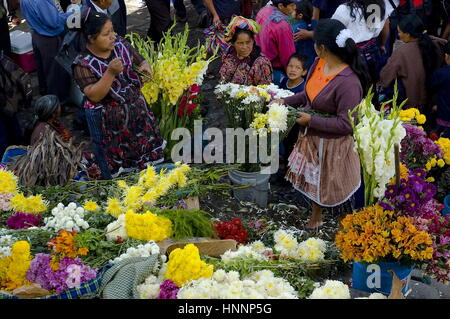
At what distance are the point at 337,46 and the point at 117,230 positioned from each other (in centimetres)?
190

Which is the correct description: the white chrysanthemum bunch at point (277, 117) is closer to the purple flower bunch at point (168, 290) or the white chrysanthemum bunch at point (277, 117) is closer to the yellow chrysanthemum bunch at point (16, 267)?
the purple flower bunch at point (168, 290)

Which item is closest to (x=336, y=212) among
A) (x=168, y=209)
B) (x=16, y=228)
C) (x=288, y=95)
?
(x=288, y=95)

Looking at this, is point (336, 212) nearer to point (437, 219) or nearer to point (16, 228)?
point (437, 219)

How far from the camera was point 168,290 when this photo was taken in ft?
9.78

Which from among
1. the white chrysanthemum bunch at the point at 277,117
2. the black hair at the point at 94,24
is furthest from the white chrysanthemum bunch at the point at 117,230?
Answer: the black hair at the point at 94,24

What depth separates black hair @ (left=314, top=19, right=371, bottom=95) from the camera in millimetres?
4241

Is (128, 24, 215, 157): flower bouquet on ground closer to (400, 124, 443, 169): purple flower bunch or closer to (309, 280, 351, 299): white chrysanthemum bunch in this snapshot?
(400, 124, 443, 169): purple flower bunch

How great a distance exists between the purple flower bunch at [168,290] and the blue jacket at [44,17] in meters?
4.27

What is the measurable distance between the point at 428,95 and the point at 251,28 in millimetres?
1824

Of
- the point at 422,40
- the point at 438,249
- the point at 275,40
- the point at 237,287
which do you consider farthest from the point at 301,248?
the point at 422,40

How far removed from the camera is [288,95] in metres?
4.89

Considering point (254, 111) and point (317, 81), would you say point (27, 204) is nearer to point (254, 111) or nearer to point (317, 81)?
point (254, 111)

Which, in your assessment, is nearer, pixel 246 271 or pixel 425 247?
pixel 425 247
